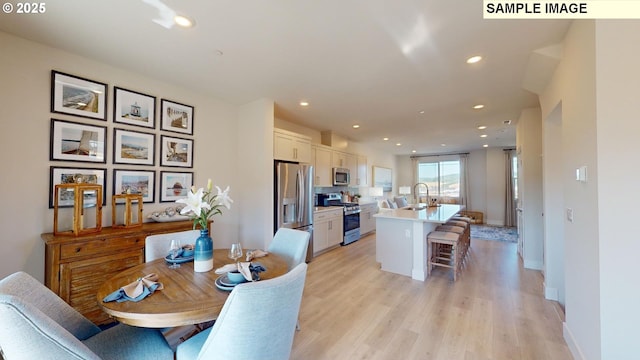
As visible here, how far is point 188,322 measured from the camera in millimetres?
1170

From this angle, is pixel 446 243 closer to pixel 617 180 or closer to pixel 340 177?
pixel 617 180

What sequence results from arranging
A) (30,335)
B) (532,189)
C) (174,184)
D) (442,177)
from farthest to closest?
1. (442,177)
2. (532,189)
3. (174,184)
4. (30,335)

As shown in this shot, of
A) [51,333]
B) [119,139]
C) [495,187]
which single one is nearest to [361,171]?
[495,187]

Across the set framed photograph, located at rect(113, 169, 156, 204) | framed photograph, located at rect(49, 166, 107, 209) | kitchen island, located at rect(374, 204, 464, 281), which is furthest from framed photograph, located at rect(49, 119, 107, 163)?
kitchen island, located at rect(374, 204, 464, 281)

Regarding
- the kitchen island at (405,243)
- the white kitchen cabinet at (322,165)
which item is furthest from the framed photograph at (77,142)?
the kitchen island at (405,243)

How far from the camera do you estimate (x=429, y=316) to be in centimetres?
255

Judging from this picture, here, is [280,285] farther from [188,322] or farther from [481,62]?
[481,62]

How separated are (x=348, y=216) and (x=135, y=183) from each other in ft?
13.0

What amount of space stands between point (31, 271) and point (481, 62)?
15.5ft

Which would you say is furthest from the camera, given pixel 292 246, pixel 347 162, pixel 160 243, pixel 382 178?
pixel 382 178

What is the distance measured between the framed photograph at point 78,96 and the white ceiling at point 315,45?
128mm

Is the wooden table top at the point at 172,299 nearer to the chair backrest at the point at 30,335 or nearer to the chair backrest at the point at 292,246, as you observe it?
the chair backrest at the point at 30,335

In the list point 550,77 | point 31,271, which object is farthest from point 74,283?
point 550,77

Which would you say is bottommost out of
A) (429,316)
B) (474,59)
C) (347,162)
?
(429,316)
